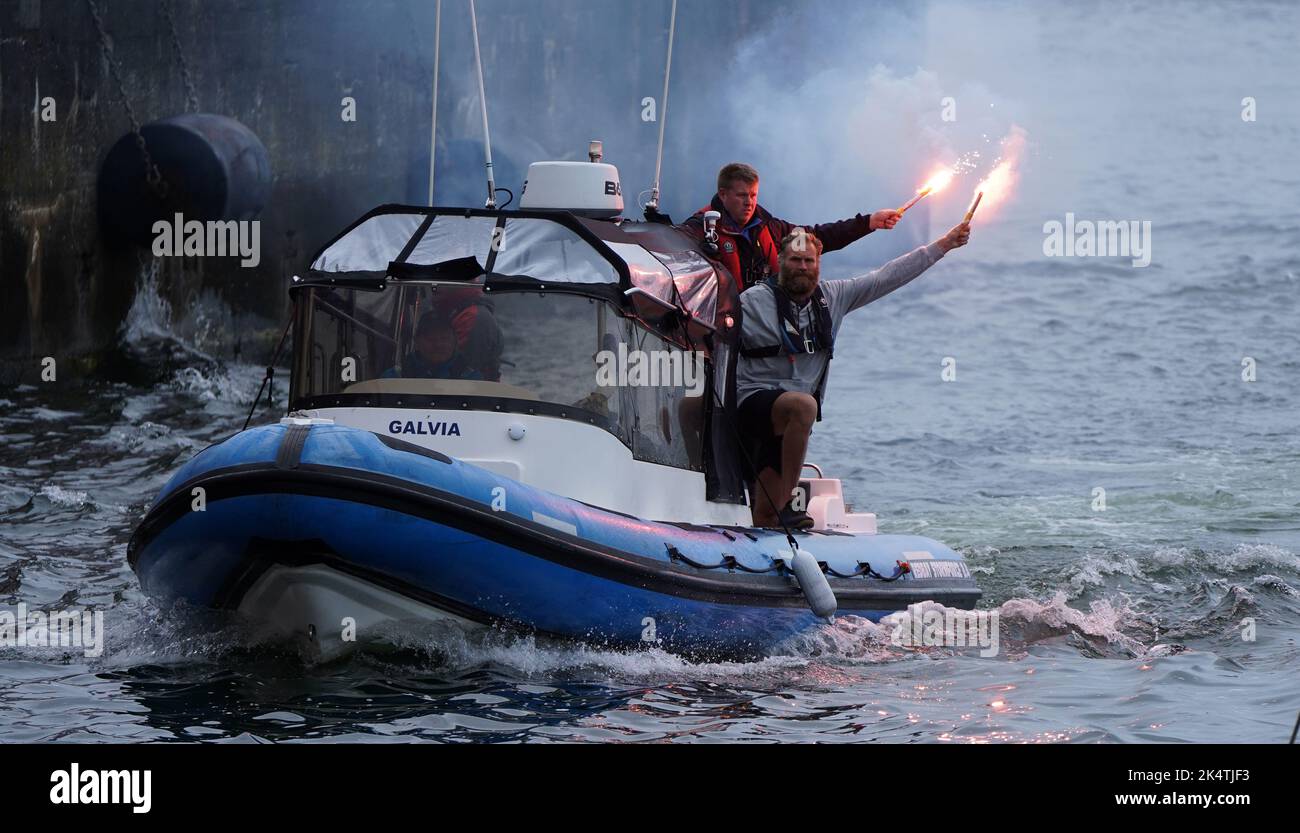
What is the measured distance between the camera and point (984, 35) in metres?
38.4

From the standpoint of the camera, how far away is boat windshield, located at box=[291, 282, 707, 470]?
809 cm

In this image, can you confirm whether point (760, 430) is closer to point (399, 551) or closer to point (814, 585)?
point (814, 585)

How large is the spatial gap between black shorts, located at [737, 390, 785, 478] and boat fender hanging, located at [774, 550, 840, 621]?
0.84 metres

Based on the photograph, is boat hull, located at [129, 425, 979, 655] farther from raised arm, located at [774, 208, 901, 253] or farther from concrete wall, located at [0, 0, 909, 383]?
concrete wall, located at [0, 0, 909, 383]

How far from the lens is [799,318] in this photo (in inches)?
Answer: 361

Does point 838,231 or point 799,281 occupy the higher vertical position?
point 838,231

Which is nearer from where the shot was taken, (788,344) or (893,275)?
(788,344)

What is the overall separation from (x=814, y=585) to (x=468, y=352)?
1.80 meters

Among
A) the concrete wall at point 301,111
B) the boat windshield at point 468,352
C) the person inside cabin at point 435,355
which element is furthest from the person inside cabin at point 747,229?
the concrete wall at point 301,111

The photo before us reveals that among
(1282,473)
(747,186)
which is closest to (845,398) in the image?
(1282,473)

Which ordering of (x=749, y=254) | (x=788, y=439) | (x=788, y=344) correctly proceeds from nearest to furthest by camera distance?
1. (x=788, y=439)
2. (x=788, y=344)
3. (x=749, y=254)

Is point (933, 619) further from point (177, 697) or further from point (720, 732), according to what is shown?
point (177, 697)

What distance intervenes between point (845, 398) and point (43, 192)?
379 inches

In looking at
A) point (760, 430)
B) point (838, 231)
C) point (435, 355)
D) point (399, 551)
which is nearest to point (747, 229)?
point (838, 231)
